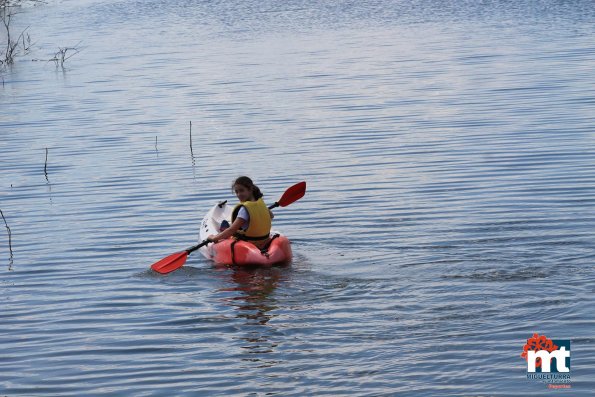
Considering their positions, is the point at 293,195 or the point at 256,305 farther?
the point at 293,195

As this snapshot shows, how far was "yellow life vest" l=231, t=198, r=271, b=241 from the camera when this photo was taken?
10531 millimetres

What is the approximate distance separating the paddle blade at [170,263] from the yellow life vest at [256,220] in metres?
0.69

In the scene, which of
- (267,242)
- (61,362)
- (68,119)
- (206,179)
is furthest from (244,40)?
(61,362)

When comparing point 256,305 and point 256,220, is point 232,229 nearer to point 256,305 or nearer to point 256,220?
point 256,220

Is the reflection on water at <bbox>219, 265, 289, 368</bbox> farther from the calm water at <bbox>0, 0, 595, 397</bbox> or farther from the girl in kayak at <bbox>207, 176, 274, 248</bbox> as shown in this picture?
the girl in kayak at <bbox>207, 176, 274, 248</bbox>

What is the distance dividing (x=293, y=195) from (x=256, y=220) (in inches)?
56.6

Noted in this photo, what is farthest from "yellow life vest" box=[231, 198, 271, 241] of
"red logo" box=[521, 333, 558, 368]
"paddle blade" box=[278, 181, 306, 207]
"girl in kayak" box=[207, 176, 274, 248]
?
"red logo" box=[521, 333, 558, 368]

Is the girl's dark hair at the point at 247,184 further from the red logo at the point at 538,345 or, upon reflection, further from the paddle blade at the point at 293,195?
the red logo at the point at 538,345

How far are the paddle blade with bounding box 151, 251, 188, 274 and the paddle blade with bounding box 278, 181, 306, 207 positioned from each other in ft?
6.24

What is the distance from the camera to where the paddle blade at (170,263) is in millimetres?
10094

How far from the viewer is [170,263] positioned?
33.3 feet

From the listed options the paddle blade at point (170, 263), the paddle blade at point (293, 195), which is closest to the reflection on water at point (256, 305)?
the paddle blade at point (170, 263)

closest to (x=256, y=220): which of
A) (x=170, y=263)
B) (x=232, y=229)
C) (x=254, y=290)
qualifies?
(x=232, y=229)

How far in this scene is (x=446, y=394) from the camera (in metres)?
6.92
